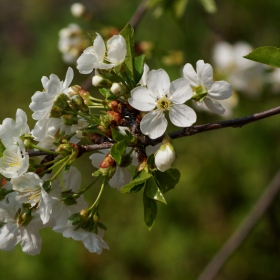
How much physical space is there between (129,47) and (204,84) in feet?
0.65

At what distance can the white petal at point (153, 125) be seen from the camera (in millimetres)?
873

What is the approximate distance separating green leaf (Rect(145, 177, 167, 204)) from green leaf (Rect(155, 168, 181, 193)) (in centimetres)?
3

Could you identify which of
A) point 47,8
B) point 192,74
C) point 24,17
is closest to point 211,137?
point 192,74

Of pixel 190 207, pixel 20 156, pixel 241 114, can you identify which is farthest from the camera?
pixel 190 207

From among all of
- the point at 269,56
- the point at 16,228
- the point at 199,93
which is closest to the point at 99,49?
the point at 199,93

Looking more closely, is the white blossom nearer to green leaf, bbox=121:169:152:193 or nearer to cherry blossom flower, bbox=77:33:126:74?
green leaf, bbox=121:169:152:193

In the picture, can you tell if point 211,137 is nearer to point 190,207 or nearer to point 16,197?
point 190,207

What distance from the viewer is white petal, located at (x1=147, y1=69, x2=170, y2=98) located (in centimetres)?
91

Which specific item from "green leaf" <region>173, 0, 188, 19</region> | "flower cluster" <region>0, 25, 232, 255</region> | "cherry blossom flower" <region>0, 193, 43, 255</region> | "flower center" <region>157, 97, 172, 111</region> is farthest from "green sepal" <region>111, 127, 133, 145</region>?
"green leaf" <region>173, 0, 188, 19</region>

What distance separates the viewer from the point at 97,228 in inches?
39.1

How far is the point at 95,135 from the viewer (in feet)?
3.16

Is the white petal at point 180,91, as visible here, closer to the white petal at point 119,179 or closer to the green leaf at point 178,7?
the white petal at point 119,179

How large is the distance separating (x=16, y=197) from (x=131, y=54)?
43 cm

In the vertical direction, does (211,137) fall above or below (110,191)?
above
